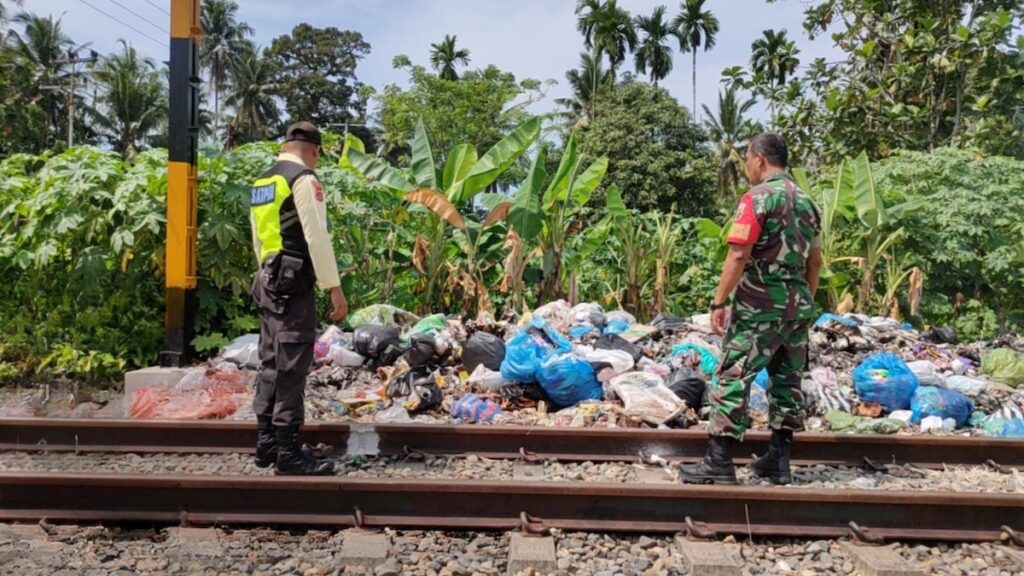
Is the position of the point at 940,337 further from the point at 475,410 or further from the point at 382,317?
the point at 382,317

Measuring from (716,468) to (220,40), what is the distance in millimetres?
60656

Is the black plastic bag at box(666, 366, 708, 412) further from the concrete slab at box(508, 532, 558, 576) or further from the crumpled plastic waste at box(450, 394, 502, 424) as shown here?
the concrete slab at box(508, 532, 558, 576)

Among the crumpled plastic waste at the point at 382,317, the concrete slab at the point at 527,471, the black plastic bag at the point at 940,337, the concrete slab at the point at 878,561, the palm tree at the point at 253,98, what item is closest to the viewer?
the concrete slab at the point at 878,561

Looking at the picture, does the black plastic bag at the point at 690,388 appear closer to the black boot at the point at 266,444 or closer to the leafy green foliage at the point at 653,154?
the black boot at the point at 266,444

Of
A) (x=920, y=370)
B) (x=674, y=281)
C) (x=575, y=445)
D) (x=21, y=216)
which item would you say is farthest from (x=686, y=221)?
(x=21, y=216)

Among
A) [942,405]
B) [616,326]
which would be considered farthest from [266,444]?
[942,405]

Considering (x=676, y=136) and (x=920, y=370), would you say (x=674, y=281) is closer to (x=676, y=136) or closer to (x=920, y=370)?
(x=920, y=370)

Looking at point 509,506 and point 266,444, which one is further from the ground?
point 266,444

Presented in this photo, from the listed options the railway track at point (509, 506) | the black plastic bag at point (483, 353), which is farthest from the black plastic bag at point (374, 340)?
the railway track at point (509, 506)

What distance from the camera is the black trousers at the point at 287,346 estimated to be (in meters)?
4.18

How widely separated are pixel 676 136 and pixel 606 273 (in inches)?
726

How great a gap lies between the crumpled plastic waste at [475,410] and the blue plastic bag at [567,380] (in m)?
0.45

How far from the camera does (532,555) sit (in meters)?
3.23

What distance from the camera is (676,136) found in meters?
27.7
